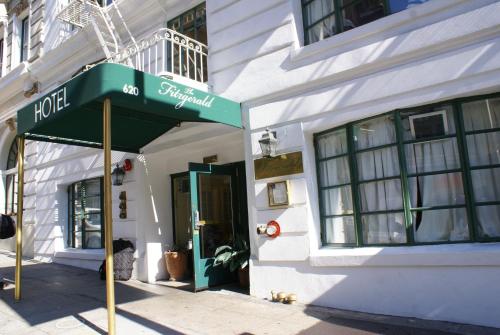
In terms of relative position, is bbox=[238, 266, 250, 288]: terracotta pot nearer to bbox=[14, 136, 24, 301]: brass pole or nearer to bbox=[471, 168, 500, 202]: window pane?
bbox=[14, 136, 24, 301]: brass pole

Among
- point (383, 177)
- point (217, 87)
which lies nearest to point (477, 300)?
point (383, 177)

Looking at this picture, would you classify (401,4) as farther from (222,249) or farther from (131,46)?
(131,46)

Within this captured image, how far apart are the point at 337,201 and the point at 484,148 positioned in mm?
1979

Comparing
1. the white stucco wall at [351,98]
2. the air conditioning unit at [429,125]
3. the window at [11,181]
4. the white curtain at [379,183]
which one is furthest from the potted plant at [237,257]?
the window at [11,181]

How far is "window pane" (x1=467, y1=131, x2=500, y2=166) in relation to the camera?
4547 mm

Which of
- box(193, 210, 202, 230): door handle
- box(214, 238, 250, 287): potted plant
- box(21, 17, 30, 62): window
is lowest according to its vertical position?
box(214, 238, 250, 287): potted plant

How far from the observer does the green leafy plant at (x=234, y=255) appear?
6756 mm

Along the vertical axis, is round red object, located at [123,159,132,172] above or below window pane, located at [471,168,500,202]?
above

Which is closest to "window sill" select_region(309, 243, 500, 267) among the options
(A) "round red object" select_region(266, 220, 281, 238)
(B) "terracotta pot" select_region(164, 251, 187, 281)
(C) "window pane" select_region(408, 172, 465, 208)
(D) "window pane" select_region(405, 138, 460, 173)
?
(C) "window pane" select_region(408, 172, 465, 208)

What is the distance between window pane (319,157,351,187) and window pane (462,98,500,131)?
5.31 ft

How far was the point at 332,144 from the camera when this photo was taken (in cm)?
584

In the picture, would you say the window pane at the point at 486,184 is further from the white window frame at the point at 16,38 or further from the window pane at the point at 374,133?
the white window frame at the point at 16,38

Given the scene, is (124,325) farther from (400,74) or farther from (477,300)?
(400,74)

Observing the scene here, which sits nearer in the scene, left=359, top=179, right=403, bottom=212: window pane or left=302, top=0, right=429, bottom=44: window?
left=359, top=179, right=403, bottom=212: window pane
